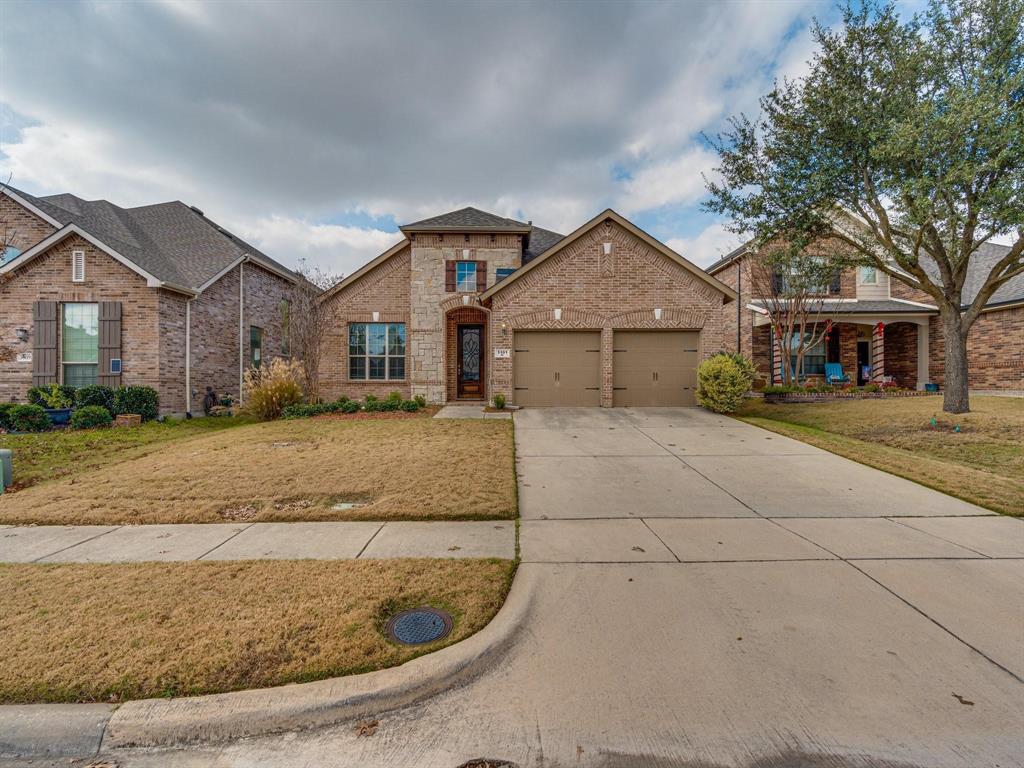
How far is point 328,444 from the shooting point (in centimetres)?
910

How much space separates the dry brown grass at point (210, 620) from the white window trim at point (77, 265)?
537 inches

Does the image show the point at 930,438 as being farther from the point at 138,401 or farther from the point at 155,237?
the point at 155,237

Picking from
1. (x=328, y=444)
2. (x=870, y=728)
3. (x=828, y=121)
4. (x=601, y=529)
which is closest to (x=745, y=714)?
(x=870, y=728)

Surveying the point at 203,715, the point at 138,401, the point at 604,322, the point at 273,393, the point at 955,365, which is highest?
the point at 604,322

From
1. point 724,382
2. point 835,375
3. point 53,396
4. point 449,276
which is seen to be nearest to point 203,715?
point 724,382

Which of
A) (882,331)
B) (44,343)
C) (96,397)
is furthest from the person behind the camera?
(882,331)

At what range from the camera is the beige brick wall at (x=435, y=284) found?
51.3ft

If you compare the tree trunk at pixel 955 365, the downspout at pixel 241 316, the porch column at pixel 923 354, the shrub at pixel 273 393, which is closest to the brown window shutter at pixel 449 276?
the shrub at pixel 273 393

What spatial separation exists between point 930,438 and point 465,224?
540 inches

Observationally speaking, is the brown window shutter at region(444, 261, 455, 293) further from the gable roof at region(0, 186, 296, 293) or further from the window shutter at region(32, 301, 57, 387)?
the window shutter at region(32, 301, 57, 387)

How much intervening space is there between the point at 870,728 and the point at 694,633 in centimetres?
95

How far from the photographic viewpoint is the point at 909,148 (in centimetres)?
936

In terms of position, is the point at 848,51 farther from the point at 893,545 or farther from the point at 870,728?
the point at 870,728

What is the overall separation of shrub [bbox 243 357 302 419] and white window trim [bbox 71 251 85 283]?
19.1 ft
